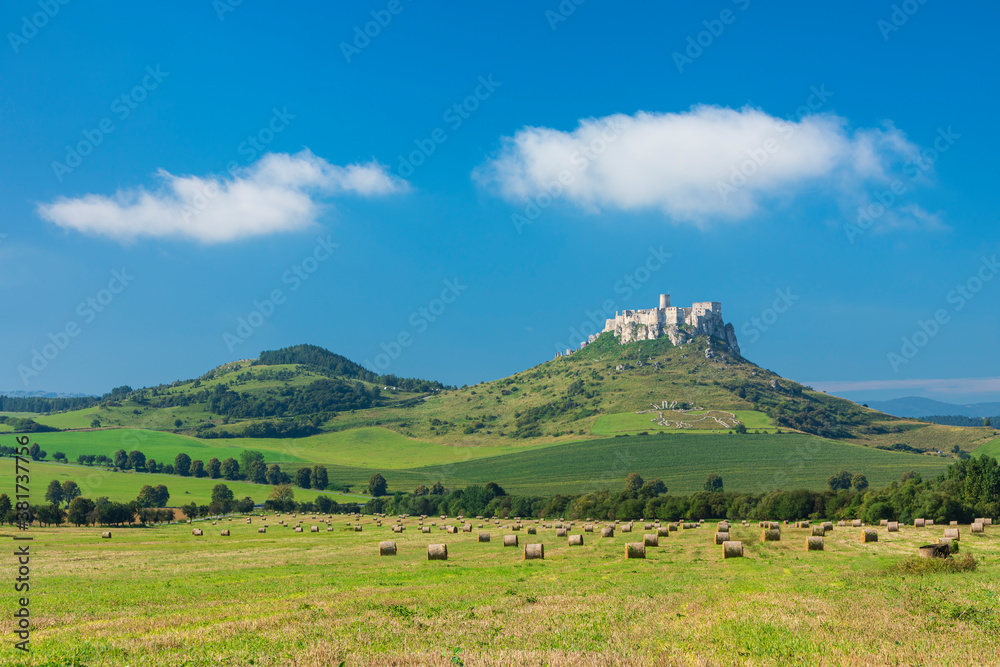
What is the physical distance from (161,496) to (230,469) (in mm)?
52798

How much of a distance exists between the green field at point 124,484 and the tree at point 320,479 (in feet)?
20.6

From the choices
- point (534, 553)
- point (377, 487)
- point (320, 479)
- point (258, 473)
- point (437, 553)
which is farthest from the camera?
point (258, 473)

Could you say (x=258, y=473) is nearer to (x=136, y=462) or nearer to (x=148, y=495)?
(x=136, y=462)

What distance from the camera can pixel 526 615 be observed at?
17141 millimetres

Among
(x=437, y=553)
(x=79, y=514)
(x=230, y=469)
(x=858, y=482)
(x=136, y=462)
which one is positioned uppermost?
(x=136, y=462)

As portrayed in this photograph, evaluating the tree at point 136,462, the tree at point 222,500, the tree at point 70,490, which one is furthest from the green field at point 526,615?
the tree at point 136,462

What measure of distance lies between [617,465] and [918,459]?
3264 inches

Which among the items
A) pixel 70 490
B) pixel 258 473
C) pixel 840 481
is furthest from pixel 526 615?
pixel 258 473

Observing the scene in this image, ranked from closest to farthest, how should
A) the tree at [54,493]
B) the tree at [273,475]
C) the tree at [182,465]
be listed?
the tree at [54,493]
the tree at [273,475]
the tree at [182,465]

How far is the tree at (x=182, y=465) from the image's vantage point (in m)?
191

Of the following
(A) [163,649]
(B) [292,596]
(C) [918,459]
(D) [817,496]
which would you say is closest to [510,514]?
(D) [817,496]

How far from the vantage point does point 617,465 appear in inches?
7849

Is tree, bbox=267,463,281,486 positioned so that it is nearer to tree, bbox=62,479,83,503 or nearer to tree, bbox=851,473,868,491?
tree, bbox=62,479,83,503

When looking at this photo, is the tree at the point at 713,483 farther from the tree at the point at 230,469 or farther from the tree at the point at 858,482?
the tree at the point at 230,469
